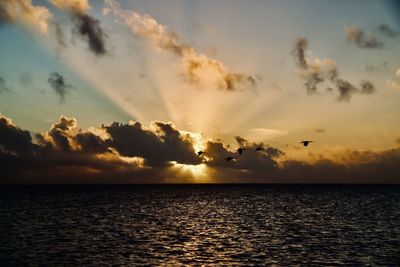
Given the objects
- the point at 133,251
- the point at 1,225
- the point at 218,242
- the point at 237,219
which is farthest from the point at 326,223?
the point at 1,225

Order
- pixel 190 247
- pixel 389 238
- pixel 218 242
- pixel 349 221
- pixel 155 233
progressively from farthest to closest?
pixel 349 221, pixel 155 233, pixel 389 238, pixel 218 242, pixel 190 247

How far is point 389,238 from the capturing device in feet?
186

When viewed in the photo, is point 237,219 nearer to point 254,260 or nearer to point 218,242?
point 218,242

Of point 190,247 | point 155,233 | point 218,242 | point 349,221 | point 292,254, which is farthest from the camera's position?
point 349,221

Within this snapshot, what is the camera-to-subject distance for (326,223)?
75.5m

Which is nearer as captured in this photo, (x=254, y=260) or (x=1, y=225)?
(x=254, y=260)

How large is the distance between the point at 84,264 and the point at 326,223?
48.4m

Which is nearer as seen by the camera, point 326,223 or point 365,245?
point 365,245

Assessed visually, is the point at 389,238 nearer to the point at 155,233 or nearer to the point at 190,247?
the point at 190,247

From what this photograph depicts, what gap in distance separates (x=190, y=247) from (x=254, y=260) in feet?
31.7

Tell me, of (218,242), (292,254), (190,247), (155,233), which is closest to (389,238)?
(292,254)

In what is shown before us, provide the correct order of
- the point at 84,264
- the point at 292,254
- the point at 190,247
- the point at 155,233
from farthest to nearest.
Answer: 1. the point at 155,233
2. the point at 190,247
3. the point at 292,254
4. the point at 84,264

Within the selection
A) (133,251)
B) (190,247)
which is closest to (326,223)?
(190,247)

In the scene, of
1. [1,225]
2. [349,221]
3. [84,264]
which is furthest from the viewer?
[349,221]
